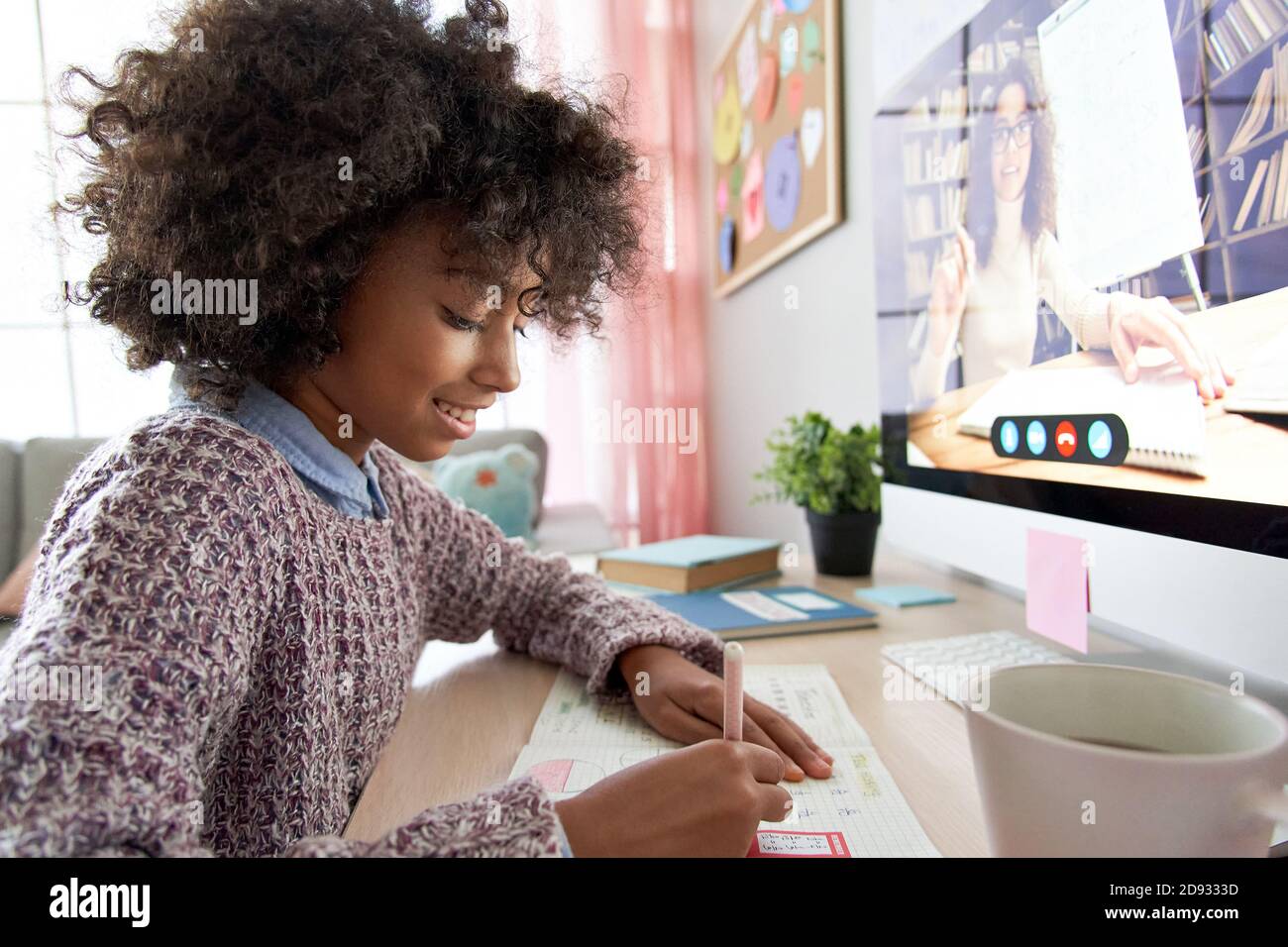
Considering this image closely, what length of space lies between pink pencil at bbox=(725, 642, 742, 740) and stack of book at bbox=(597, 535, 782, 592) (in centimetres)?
55

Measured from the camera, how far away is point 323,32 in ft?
1.66

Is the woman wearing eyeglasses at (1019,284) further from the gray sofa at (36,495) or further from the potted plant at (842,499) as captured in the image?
the gray sofa at (36,495)

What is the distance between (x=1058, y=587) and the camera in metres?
0.55

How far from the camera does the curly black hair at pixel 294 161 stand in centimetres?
48

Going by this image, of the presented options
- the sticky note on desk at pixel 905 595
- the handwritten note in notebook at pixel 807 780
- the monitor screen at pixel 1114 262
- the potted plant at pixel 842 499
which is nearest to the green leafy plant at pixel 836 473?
the potted plant at pixel 842 499

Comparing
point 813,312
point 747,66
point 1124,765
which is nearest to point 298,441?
point 1124,765

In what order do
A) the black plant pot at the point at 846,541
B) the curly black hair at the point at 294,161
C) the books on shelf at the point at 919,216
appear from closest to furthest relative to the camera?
the curly black hair at the point at 294,161, the books on shelf at the point at 919,216, the black plant pot at the point at 846,541

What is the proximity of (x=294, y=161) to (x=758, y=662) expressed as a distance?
0.53 metres

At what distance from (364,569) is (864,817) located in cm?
37

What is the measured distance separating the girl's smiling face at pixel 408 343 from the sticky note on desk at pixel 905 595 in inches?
21.2

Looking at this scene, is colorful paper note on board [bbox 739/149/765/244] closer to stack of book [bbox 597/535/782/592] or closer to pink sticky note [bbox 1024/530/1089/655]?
stack of book [bbox 597/535/782/592]

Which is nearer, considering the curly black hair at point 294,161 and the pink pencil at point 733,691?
the pink pencil at point 733,691
